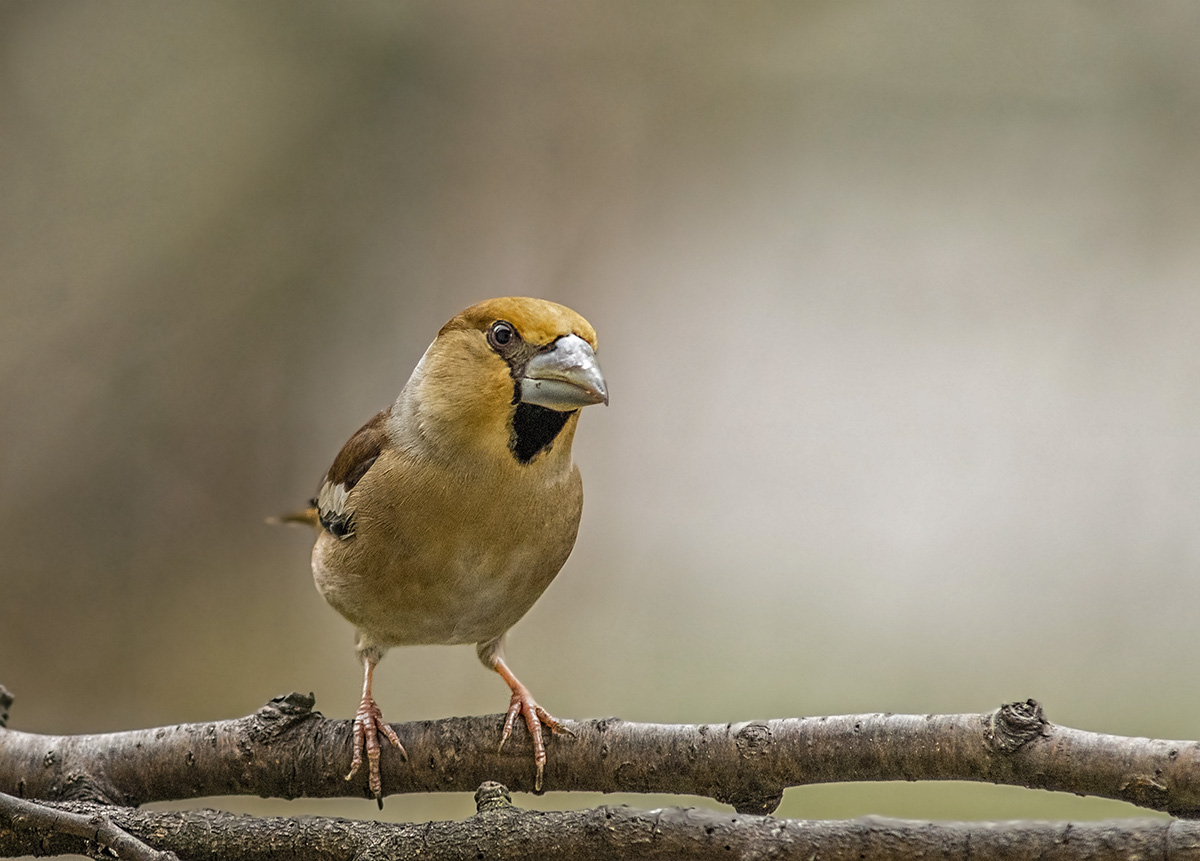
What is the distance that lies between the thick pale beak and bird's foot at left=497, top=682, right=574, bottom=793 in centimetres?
50

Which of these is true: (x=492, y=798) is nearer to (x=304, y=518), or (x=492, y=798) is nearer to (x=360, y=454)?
(x=360, y=454)

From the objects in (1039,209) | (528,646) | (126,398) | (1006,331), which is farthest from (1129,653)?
(126,398)

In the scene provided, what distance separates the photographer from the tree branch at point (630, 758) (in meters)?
1.39

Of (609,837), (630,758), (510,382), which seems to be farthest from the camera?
(510,382)

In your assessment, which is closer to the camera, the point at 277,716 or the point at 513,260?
the point at 277,716

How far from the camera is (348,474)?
243 cm

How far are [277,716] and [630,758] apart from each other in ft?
1.99

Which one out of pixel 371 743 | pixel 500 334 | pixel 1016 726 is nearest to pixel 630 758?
pixel 371 743

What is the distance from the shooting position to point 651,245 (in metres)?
4.35

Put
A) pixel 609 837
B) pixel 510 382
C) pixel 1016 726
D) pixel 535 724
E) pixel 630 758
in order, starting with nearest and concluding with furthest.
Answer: pixel 1016 726 → pixel 609 837 → pixel 630 758 → pixel 535 724 → pixel 510 382

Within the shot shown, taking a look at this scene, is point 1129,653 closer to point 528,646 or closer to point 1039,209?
point 1039,209

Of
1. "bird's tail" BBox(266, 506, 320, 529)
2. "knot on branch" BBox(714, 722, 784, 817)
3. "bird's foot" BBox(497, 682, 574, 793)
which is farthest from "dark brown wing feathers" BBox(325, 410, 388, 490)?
"knot on branch" BBox(714, 722, 784, 817)

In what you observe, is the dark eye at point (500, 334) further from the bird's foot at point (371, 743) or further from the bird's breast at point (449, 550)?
the bird's foot at point (371, 743)

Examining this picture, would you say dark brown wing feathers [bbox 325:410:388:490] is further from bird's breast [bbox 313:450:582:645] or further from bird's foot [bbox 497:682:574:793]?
bird's foot [bbox 497:682:574:793]
